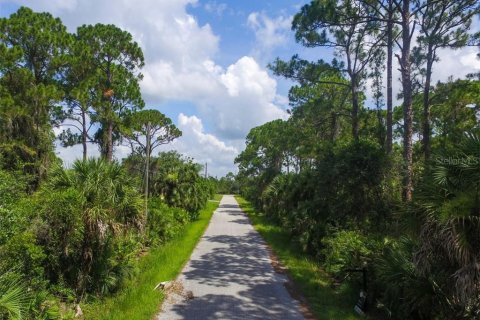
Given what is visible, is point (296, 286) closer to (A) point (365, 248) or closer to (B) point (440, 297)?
(A) point (365, 248)

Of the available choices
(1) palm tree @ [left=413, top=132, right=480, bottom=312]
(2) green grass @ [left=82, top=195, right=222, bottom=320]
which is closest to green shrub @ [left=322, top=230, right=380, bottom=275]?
(1) palm tree @ [left=413, top=132, right=480, bottom=312]

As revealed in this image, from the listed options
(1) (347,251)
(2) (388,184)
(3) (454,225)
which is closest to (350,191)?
(2) (388,184)

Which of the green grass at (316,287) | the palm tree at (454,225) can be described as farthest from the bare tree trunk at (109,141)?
the palm tree at (454,225)

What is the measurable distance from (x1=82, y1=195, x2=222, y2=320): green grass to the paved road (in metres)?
0.30

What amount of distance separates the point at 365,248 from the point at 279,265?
444cm

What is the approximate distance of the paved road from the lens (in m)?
8.95

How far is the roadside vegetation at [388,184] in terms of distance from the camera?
261 inches

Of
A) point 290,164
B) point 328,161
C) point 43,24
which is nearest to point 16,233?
point 328,161

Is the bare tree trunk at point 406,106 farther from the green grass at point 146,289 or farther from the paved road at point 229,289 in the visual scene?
the green grass at point 146,289

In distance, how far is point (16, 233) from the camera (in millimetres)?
8477

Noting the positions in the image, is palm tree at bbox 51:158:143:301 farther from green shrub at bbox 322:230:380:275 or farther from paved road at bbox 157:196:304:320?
green shrub at bbox 322:230:380:275

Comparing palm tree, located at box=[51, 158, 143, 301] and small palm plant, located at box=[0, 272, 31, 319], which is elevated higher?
palm tree, located at box=[51, 158, 143, 301]

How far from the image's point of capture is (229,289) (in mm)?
10906

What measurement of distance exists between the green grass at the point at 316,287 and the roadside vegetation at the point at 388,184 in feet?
0.31
